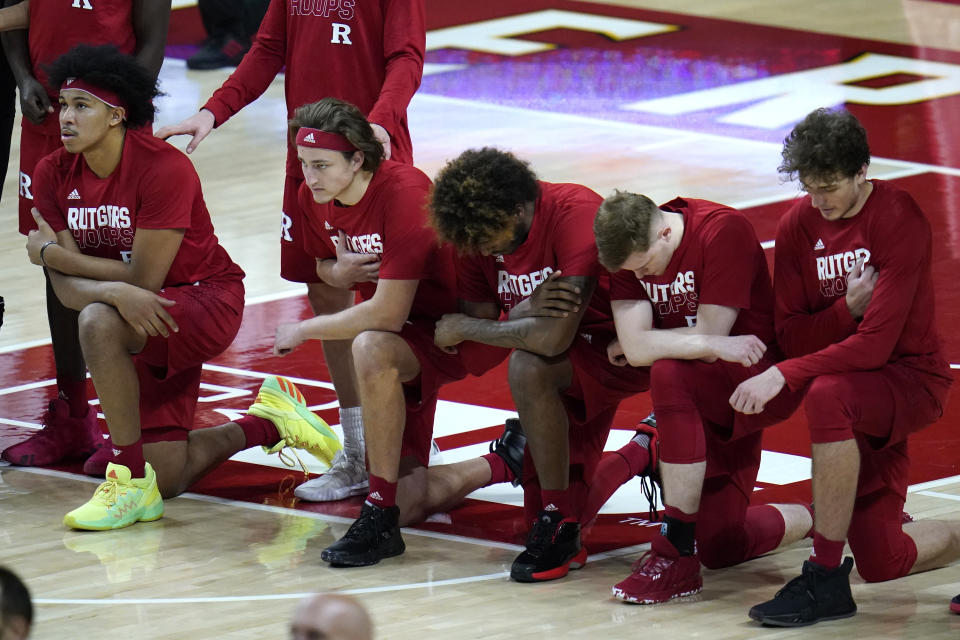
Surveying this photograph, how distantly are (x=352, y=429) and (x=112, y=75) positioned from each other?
1.52m

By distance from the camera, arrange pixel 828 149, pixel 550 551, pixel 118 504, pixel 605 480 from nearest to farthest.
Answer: pixel 828 149 → pixel 550 551 → pixel 605 480 → pixel 118 504

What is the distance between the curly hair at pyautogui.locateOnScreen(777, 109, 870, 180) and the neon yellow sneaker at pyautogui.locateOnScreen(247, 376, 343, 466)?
234 centimetres

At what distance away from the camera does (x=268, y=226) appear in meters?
10.7

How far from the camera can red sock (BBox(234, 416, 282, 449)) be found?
6969 millimetres

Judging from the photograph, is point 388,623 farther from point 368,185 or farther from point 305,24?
point 305,24

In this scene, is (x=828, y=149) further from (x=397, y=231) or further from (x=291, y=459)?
(x=291, y=459)

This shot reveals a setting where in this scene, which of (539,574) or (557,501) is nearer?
(539,574)

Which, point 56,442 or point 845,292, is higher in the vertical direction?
point 845,292

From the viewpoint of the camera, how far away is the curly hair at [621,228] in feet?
18.1

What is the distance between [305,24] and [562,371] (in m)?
1.90

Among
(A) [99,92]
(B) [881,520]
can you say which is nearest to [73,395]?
(A) [99,92]

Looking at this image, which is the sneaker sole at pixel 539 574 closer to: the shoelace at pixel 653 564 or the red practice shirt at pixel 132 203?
the shoelace at pixel 653 564

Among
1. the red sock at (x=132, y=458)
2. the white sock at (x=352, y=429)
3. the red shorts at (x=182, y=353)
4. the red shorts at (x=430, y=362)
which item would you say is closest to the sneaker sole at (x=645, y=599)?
the red shorts at (x=430, y=362)

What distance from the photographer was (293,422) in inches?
275
